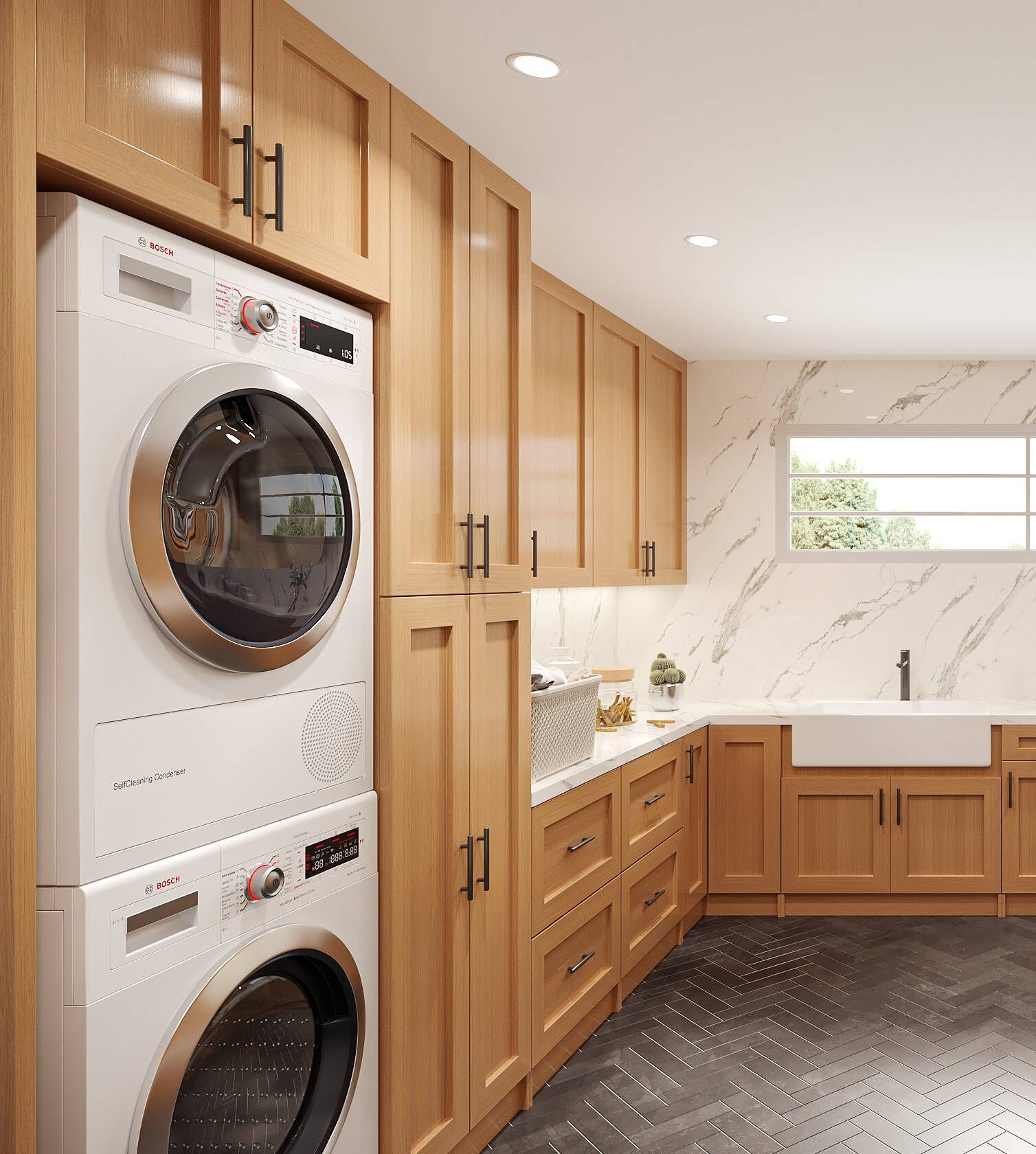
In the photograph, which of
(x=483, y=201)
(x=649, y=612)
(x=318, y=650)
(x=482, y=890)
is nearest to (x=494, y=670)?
(x=482, y=890)

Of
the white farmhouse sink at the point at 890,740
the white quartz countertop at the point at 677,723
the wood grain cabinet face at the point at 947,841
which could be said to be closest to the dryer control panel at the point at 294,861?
the white quartz countertop at the point at 677,723

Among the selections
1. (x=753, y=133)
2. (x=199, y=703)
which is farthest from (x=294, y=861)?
(x=753, y=133)

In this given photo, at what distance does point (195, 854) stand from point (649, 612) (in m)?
3.36

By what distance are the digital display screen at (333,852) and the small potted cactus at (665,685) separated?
8.00 feet

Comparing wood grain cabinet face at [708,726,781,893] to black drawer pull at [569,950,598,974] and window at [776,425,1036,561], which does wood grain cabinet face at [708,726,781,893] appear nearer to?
window at [776,425,1036,561]

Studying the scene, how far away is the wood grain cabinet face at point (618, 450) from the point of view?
3.60 metres

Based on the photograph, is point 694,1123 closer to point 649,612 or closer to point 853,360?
point 649,612

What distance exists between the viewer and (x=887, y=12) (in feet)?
5.55

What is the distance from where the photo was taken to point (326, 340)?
69.3 inches

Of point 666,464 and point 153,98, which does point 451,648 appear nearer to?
point 153,98

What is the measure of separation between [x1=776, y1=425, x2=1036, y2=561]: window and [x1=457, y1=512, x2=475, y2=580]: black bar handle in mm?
2785

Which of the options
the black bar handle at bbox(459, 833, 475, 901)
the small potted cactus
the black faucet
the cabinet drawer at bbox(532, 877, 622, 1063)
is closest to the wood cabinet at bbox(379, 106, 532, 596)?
the black bar handle at bbox(459, 833, 475, 901)

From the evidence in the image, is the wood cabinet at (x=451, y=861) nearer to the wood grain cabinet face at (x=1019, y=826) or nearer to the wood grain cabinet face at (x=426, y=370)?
the wood grain cabinet face at (x=426, y=370)

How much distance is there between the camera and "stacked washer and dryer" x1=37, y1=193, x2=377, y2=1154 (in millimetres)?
1271
